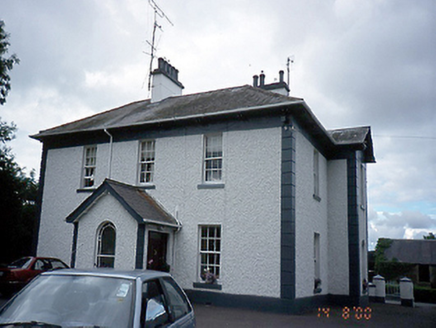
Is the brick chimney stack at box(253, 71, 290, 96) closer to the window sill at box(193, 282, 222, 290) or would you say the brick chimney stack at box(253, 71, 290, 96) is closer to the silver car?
the window sill at box(193, 282, 222, 290)

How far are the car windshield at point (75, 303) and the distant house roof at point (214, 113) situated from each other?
10330 millimetres

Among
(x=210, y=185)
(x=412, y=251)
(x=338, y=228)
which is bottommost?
(x=412, y=251)

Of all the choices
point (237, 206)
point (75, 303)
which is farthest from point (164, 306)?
point (237, 206)

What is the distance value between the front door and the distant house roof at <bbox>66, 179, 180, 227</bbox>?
1.99 ft

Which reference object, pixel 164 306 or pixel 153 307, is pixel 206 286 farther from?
pixel 153 307

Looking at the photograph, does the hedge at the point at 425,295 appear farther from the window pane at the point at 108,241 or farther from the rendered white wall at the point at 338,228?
the window pane at the point at 108,241

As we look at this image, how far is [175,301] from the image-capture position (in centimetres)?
520

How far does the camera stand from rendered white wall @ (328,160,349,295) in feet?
57.3

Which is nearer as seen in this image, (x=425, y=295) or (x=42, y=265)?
(x=42, y=265)

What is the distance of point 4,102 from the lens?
18250 mm

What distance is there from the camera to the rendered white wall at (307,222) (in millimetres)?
14250

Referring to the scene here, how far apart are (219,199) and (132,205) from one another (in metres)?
2.93

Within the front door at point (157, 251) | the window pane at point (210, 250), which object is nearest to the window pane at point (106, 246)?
the front door at point (157, 251)

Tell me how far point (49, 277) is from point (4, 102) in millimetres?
15862
